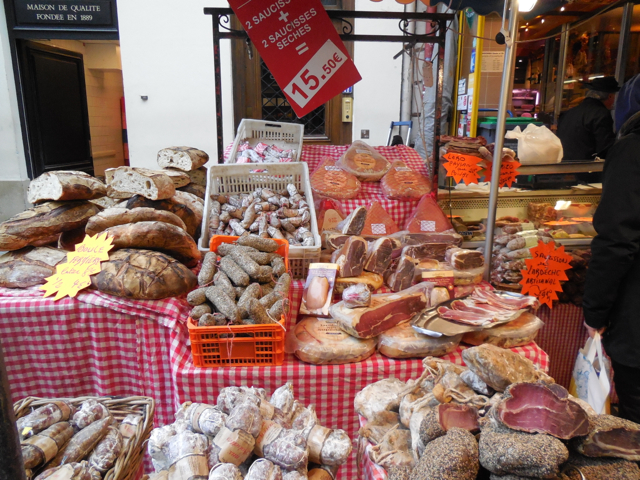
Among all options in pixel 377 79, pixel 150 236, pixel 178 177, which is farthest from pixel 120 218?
pixel 377 79

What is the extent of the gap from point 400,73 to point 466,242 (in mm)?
4480

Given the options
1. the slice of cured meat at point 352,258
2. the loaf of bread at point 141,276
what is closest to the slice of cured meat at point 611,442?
the slice of cured meat at point 352,258

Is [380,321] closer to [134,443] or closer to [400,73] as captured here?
[134,443]

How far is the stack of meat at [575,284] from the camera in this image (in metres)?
2.88

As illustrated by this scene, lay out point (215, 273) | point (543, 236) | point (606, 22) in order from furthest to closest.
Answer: point (606, 22) → point (543, 236) → point (215, 273)

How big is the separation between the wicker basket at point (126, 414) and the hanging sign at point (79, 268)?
66 centimetres

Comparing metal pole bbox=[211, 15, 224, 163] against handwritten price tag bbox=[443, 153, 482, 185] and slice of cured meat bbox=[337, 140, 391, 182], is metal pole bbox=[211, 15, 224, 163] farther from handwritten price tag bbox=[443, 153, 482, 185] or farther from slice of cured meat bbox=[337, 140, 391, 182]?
handwritten price tag bbox=[443, 153, 482, 185]

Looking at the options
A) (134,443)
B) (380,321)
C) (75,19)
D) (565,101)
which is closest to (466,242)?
(380,321)

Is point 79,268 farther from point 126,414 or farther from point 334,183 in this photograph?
point 334,183

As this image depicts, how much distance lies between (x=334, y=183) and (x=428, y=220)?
75 cm

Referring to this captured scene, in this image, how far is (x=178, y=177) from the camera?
337 centimetres

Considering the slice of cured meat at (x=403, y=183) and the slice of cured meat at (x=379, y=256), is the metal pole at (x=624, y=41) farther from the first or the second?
the slice of cured meat at (x=379, y=256)

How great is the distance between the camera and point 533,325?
2.04 meters

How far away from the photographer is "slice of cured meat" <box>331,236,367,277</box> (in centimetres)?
240
